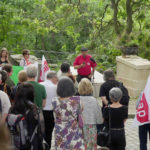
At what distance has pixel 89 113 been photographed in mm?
5730

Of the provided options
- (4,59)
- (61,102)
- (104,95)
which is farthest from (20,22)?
(61,102)

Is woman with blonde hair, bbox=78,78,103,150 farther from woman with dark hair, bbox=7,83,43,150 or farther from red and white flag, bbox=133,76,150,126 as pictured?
woman with dark hair, bbox=7,83,43,150

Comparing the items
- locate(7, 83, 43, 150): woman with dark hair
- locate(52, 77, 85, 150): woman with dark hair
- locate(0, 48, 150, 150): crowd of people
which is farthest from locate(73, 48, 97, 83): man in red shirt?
locate(7, 83, 43, 150): woman with dark hair

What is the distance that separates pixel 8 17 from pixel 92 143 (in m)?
13.6

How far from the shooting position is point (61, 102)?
496 centimetres

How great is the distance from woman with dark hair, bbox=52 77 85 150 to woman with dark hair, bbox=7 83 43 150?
349 mm

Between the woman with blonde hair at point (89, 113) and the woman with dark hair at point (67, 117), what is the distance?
0.61m

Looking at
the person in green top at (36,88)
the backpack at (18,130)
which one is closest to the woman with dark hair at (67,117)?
the backpack at (18,130)

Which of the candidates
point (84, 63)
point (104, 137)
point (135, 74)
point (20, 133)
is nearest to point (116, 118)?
point (104, 137)

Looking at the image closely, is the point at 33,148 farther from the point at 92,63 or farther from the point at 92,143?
the point at 92,63

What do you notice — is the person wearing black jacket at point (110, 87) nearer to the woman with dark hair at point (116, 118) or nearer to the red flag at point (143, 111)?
the red flag at point (143, 111)

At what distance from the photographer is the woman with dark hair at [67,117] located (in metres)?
4.93

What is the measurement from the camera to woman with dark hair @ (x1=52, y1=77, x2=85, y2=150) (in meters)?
4.93

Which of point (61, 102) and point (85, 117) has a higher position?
point (61, 102)
